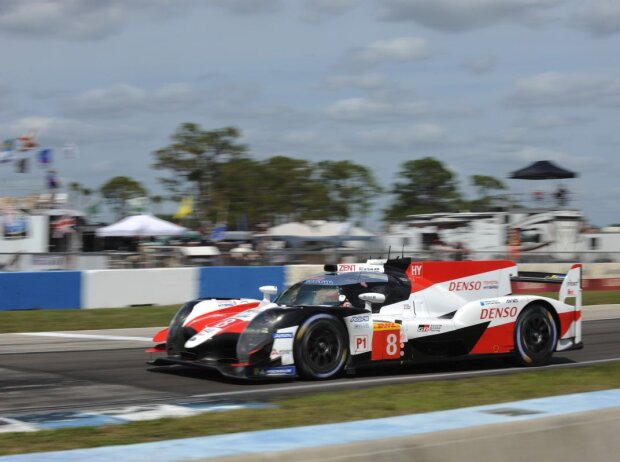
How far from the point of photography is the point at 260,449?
12.1 feet

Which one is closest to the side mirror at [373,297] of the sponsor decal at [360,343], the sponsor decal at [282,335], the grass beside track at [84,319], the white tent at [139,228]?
the sponsor decal at [360,343]

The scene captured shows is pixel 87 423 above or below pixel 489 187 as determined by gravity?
below

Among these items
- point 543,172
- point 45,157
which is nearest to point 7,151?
point 45,157

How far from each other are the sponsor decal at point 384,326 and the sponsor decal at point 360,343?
0.50ft

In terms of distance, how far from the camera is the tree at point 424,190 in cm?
9406

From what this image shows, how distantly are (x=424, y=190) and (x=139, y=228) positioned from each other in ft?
217

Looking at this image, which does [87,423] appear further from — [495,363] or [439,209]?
[439,209]

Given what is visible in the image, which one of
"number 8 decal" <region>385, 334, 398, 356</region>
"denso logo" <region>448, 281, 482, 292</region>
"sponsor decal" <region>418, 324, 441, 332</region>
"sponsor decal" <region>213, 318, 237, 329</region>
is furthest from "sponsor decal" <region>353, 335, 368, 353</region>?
"denso logo" <region>448, 281, 482, 292</region>

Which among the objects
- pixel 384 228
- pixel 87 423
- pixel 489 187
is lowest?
pixel 87 423

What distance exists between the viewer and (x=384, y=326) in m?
9.92

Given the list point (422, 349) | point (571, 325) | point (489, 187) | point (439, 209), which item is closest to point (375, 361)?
point (422, 349)

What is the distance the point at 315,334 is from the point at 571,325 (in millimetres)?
3836

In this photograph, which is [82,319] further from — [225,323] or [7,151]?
[7,151]

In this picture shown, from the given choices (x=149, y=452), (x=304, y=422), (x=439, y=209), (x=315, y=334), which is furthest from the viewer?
(x=439, y=209)
